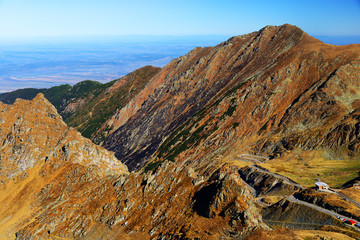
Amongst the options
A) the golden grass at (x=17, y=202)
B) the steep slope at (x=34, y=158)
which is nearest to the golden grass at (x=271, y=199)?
the steep slope at (x=34, y=158)

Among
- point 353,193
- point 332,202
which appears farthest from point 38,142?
point 353,193

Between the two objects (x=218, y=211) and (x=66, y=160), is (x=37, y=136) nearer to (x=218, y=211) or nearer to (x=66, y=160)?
(x=66, y=160)

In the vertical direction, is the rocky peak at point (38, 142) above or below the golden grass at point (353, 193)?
above

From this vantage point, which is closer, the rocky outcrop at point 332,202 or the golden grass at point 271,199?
the rocky outcrop at point 332,202

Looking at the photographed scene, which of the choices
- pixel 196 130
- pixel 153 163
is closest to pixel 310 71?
pixel 196 130

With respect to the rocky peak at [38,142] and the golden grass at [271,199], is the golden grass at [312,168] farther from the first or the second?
the rocky peak at [38,142]

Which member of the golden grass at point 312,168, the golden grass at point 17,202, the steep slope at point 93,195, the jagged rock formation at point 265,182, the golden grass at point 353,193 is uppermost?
the steep slope at point 93,195

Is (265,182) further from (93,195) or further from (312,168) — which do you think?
(93,195)

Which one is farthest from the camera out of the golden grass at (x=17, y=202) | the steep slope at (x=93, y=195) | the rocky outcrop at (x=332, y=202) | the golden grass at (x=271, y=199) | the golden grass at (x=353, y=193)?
the golden grass at (x=271, y=199)
